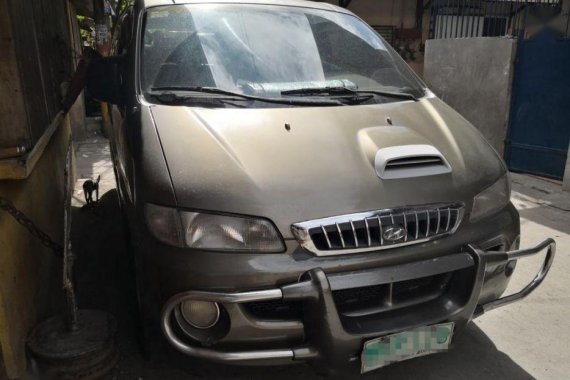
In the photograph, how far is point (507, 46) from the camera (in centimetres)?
643

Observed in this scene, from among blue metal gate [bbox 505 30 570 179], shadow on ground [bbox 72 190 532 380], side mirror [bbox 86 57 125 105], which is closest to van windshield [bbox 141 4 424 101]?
side mirror [bbox 86 57 125 105]

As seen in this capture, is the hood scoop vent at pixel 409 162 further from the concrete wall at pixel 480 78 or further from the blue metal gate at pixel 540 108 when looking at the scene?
the concrete wall at pixel 480 78

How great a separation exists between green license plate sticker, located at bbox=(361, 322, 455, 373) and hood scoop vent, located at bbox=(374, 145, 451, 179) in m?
0.68

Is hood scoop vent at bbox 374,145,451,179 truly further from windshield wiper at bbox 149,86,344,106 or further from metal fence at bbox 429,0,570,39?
metal fence at bbox 429,0,570,39

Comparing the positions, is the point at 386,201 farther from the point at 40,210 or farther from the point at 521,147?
the point at 521,147

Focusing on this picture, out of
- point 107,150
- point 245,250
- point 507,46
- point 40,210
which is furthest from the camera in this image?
point 107,150

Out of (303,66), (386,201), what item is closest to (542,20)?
(303,66)

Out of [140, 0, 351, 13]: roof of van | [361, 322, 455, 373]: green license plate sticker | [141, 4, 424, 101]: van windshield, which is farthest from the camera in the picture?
[140, 0, 351, 13]: roof of van

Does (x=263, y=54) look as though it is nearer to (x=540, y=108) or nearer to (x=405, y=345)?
(x=405, y=345)

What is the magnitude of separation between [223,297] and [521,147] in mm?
5982

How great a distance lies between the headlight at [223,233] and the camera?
192 centimetres

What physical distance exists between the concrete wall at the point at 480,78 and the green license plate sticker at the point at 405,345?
17.5 ft

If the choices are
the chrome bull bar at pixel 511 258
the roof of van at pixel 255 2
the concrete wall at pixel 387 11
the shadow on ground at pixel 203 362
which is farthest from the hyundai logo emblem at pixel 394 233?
the concrete wall at pixel 387 11

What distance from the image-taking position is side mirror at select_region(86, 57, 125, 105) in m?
2.82
